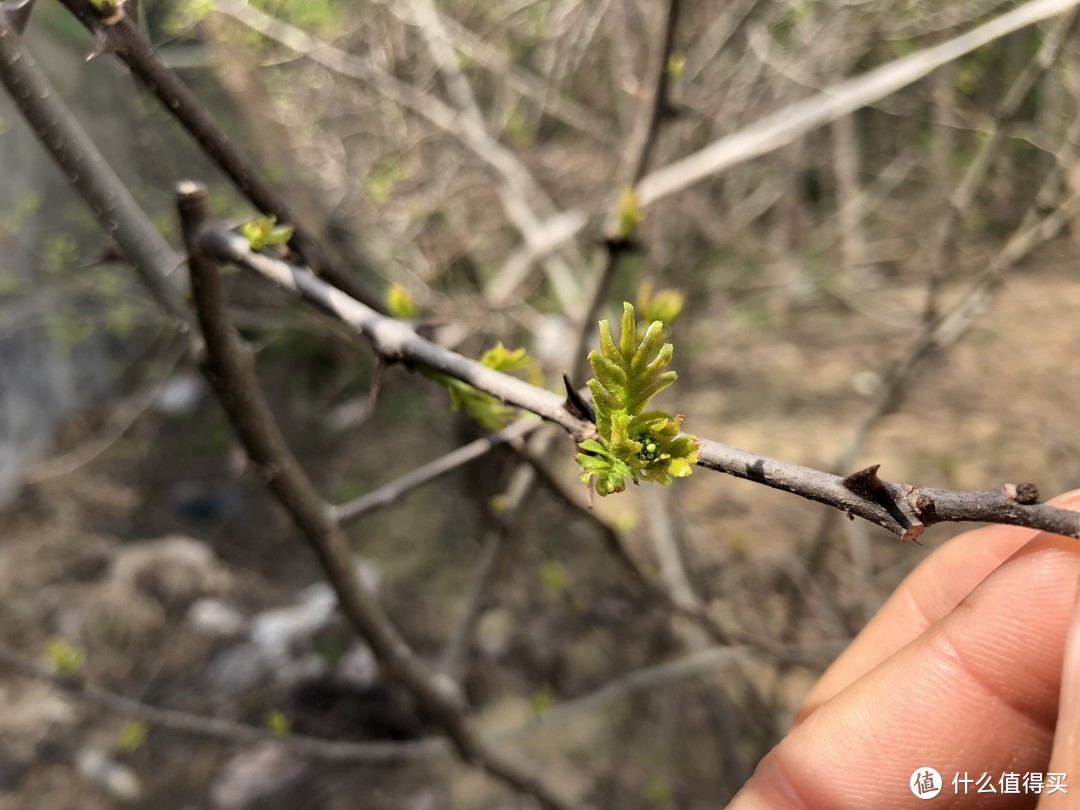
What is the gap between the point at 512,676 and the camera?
3262mm

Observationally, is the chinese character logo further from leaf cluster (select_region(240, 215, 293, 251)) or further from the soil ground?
leaf cluster (select_region(240, 215, 293, 251))

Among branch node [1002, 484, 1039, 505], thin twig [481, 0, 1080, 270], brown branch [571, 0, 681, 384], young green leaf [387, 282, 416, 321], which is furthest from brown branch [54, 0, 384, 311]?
thin twig [481, 0, 1080, 270]

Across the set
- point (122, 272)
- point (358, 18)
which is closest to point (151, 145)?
point (122, 272)

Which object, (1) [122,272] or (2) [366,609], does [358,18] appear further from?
(2) [366,609]

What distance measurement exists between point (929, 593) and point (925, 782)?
1.05 feet

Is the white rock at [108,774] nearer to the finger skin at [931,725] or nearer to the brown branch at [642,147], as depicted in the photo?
the brown branch at [642,147]

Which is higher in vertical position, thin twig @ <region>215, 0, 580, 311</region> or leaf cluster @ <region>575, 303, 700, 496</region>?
thin twig @ <region>215, 0, 580, 311</region>

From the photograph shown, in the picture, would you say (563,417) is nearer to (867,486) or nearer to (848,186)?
(867,486)

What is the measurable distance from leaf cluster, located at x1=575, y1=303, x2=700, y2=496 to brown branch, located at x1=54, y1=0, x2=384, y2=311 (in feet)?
1.88

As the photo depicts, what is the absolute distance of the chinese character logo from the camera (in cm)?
114

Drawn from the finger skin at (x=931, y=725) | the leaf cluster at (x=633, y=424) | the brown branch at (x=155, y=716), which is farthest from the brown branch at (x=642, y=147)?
the brown branch at (x=155, y=716)

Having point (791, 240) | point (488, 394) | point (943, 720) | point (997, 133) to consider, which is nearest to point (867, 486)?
point (488, 394)

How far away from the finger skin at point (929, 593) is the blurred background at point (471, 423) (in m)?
0.60

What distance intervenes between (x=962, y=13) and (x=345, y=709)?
3980 mm
